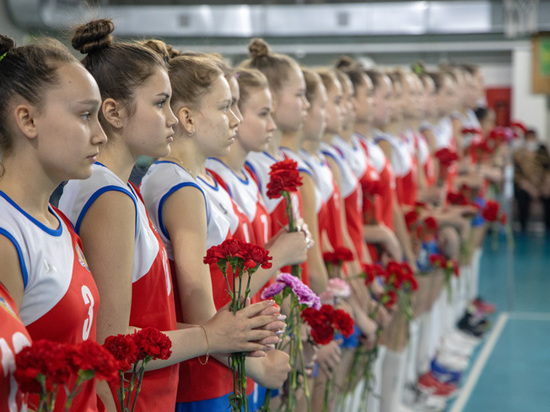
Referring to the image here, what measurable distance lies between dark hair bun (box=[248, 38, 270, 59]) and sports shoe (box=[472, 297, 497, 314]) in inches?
178

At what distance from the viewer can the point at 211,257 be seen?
169cm

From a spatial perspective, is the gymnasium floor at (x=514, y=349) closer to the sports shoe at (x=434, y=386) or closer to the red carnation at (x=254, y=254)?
the sports shoe at (x=434, y=386)

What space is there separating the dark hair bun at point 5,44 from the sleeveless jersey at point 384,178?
9.28ft

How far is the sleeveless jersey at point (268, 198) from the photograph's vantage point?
109 inches

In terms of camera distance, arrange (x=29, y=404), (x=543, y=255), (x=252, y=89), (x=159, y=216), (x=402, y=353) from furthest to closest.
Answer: (x=543, y=255) < (x=402, y=353) < (x=252, y=89) < (x=159, y=216) < (x=29, y=404)

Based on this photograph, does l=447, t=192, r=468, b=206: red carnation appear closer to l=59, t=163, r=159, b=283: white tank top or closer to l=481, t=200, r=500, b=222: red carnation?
l=481, t=200, r=500, b=222: red carnation

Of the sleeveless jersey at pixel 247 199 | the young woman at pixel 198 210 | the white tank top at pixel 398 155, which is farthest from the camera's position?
the white tank top at pixel 398 155

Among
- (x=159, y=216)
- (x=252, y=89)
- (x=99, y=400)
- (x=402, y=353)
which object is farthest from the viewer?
(x=402, y=353)

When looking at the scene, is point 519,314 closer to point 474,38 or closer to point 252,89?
point 474,38

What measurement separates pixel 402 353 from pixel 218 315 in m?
2.45

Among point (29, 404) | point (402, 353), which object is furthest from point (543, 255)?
point (29, 404)

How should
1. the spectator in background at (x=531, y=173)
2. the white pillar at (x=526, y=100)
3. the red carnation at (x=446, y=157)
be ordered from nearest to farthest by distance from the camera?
1. the red carnation at (x=446, y=157)
2. the spectator in background at (x=531, y=173)
3. the white pillar at (x=526, y=100)

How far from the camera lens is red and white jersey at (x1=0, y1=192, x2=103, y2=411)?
4.57ft

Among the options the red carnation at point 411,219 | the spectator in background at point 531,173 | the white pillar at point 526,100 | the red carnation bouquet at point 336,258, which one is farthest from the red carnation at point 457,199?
the white pillar at point 526,100
